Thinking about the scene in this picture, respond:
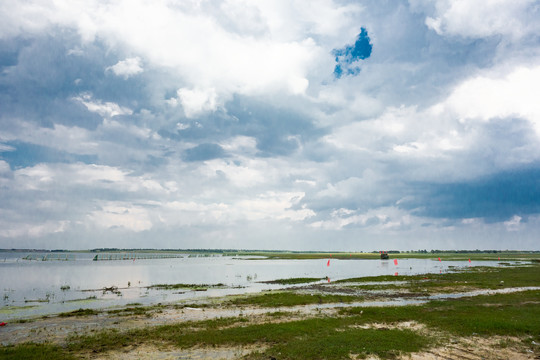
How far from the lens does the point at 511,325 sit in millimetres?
24141

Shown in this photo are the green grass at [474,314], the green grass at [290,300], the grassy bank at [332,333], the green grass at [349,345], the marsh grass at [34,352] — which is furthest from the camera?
the green grass at [290,300]

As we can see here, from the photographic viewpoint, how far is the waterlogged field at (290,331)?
19.6 meters

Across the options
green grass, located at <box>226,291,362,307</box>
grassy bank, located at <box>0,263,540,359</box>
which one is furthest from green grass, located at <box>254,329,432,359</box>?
green grass, located at <box>226,291,362,307</box>

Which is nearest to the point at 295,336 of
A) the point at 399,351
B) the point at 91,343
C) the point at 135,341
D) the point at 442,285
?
the point at 399,351

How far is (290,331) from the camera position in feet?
78.9

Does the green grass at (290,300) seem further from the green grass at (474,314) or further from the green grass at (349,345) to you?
the green grass at (349,345)

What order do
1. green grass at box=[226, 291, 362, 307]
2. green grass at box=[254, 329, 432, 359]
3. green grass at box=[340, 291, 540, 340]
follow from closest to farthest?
green grass at box=[254, 329, 432, 359], green grass at box=[340, 291, 540, 340], green grass at box=[226, 291, 362, 307]

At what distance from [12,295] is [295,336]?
53.7m

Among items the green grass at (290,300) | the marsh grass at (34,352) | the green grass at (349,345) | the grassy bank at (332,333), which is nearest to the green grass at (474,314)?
the grassy bank at (332,333)

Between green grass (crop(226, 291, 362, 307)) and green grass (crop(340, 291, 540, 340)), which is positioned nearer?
green grass (crop(340, 291, 540, 340))

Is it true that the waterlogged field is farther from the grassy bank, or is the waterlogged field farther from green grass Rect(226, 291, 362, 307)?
green grass Rect(226, 291, 362, 307)

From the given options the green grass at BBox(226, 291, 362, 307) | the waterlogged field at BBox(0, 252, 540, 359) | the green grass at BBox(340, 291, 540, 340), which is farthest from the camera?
the green grass at BBox(226, 291, 362, 307)

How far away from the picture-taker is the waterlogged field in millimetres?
19641

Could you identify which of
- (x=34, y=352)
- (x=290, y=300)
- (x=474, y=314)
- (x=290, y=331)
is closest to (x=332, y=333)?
(x=290, y=331)
